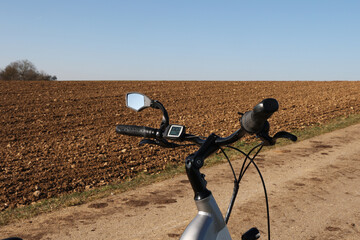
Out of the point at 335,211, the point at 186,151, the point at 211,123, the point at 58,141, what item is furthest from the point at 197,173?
the point at 211,123

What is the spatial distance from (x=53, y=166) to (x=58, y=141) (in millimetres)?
3035

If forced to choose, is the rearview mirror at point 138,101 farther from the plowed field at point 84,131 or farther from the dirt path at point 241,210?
the plowed field at point 84,131

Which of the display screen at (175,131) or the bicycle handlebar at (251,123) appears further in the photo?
the display screen at (175,131)

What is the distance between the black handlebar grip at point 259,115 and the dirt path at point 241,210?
310 centimetres

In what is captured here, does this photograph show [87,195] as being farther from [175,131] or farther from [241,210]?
[175,131]

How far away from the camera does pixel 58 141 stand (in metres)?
11.1

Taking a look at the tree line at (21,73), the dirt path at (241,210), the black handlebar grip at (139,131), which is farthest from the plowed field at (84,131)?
the tree line at (21,73)

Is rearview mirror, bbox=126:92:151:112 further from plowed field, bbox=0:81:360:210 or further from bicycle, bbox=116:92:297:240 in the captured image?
plowed field, bbox=0:81:360:210

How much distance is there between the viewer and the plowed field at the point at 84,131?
728 cm

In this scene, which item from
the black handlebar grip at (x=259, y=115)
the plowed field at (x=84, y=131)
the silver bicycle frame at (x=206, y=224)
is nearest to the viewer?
the black handlebar grip at (x=259, y=115)

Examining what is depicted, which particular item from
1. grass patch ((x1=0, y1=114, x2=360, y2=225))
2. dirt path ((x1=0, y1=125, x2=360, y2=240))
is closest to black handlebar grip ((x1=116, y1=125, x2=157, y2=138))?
dirt path ((x1=0, y1=125, x2=360, y2=240))

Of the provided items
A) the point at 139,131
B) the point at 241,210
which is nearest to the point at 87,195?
the point at 241,210

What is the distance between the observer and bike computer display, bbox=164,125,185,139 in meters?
2.03

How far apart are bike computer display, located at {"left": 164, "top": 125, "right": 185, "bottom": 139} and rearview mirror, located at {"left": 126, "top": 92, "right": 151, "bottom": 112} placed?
19 centimetres
